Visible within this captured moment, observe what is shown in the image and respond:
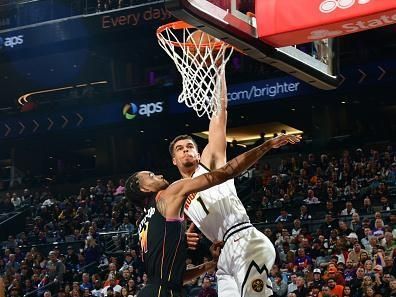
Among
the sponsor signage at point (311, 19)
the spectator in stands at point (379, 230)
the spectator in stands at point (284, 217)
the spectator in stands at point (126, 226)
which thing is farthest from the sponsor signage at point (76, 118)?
the sponsor signage at point (311, 19)

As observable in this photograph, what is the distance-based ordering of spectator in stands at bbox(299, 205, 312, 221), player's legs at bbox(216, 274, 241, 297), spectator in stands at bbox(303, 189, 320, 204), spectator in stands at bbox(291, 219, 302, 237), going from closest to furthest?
player's legs at bbox(216, 274, 241, 297) < spectator in stands at bbox(291, 219, 302, 237) < spectator in stands at bbox(299, 205, 312, 221) < spectator in stands at bbox(303, 189, 320, 204)

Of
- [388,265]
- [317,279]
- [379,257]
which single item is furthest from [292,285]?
[388,265]

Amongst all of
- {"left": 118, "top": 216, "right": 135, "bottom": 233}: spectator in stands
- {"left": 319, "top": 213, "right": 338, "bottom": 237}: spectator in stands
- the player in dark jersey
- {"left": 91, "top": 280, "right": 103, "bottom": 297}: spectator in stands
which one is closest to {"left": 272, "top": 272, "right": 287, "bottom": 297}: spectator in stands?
{"left": 319, "top": 213, "right": 338, "bottom": 237}: spectator in stands

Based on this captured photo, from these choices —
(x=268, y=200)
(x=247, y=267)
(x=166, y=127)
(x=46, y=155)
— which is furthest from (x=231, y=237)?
(x=46, y=155)

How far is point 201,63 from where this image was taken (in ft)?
24.8

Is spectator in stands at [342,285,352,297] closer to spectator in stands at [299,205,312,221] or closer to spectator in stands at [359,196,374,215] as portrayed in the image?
spectator in stands at [359,196,374,215]

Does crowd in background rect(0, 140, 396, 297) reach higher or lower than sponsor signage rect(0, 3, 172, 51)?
lower

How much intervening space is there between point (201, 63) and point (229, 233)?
71.9 inches

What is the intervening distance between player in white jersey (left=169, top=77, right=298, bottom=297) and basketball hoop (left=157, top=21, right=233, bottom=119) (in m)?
0.86

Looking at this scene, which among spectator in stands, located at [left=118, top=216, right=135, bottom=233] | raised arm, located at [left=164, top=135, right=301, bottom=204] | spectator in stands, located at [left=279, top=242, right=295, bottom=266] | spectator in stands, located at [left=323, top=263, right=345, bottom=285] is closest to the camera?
raised arm, located at [left=164, top=135, right=301, bottom=204]

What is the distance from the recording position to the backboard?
242 inches

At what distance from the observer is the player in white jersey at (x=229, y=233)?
634 cm

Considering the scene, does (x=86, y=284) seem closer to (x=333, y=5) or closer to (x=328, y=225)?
(x=328, y=225)

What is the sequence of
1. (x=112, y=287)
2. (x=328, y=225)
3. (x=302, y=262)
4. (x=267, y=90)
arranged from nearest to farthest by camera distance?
(x=302, y=262) → (x=328, y=225) → (x=112, y=287) → (x=267, y=90)
